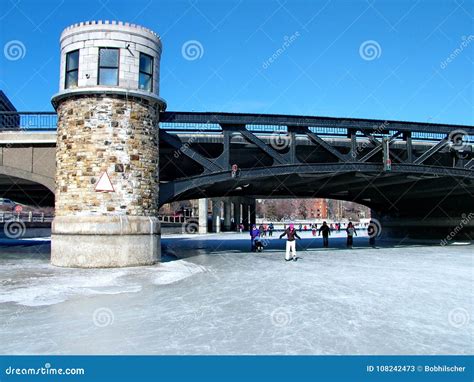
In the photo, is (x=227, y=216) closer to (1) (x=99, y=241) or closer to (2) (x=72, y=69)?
(2) (x=72, y=69)

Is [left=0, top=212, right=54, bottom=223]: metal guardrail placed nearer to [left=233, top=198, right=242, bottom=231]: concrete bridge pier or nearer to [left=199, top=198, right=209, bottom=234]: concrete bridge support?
[left=199, top=198, right=209, bottom=234]: concrete bridge support

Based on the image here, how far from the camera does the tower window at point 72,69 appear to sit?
16203mm

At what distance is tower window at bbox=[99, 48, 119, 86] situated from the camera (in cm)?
1596

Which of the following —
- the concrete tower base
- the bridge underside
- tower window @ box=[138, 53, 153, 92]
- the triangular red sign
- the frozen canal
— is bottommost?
the frozen canal

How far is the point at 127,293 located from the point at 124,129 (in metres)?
7.92

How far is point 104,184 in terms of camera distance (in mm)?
15102

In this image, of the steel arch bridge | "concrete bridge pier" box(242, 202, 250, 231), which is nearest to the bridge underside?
the steel arch bridge

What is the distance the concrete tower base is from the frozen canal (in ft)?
3.02

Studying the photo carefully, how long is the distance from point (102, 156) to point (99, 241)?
321cm

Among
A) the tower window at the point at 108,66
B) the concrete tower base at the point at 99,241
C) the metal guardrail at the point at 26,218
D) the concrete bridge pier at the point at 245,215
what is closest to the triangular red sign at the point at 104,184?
the concrete tower base at the point at 99,241

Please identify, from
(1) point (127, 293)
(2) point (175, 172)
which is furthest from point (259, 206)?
(1) point (127, 293)

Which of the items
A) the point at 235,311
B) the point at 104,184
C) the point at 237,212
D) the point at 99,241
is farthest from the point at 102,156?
the point at 237,212

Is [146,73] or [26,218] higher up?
[146,73]

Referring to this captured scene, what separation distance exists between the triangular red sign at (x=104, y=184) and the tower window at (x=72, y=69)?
160 inches
